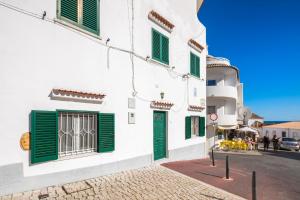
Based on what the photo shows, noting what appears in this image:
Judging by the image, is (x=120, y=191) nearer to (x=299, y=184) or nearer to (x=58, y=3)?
(x=58, y=3)

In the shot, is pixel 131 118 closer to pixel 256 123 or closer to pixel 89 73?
pixel 89 73

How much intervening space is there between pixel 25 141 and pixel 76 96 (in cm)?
184

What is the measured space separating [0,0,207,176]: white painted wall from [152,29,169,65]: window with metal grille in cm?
34

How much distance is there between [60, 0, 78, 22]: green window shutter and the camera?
6516 mm

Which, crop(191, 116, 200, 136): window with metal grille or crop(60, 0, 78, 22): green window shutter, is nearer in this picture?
crop(60, 0, 78, 22): green window shutter

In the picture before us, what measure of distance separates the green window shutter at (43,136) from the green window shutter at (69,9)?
294cm

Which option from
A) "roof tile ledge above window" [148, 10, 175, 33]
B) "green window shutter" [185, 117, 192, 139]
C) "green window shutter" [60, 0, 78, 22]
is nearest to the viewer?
"green window shutter" [60, 0, 78, 22]

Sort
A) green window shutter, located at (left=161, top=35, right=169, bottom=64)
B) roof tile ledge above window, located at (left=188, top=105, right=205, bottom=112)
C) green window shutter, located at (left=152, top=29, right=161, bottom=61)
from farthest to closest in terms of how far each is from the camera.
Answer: roof tile ledge above window, located at (left=188, top=105, right=205, bottom=112) < green window shutter, located at (left=161, top=35, right=169, bottom=64) < green window shutter, located at (left=152, top=29, right=161, bottom=61)

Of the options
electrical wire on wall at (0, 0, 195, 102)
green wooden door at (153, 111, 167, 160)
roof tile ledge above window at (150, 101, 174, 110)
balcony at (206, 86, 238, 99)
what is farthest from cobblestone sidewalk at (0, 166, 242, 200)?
balcony at (206, 86, 238, 99)

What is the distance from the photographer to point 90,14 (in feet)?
24.1

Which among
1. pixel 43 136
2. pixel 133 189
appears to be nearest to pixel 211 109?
pixel 133 189

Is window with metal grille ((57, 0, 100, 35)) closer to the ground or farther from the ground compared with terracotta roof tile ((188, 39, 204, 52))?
closer to the ground

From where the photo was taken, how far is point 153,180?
762 centimetres

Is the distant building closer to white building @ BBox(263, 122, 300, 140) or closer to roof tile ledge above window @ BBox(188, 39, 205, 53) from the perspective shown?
white building @ BBox(263, 122, 300, 140)
